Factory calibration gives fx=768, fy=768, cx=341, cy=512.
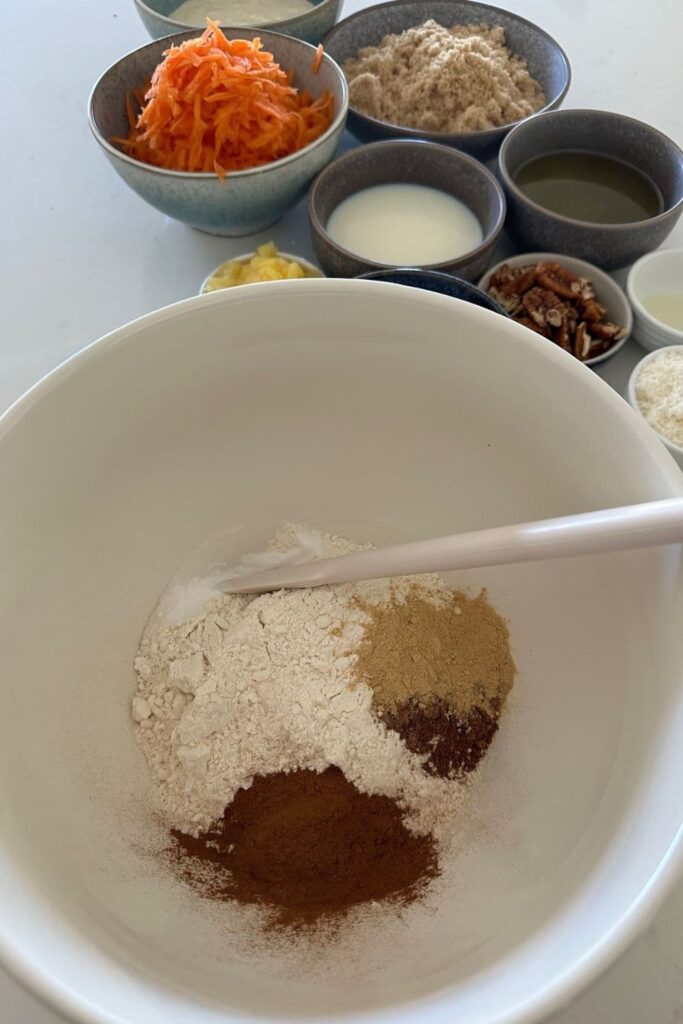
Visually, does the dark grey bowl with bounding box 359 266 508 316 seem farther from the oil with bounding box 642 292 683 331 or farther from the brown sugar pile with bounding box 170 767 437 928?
the brown sugar pile with bounding box 170 767 437 928

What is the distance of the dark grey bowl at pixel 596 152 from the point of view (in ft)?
3.07

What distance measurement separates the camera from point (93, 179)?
113cm

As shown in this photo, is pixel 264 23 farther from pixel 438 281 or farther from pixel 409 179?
pixel 438 281

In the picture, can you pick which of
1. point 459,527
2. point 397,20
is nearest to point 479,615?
point 459,527

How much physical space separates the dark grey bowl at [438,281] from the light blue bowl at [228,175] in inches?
7.9

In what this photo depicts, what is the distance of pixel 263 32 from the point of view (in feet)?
3.34

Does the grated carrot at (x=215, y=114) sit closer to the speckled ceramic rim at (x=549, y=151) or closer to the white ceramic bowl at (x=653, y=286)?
the speckled ceramic rim at (x=549, y=151)

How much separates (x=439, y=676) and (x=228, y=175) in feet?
2.04

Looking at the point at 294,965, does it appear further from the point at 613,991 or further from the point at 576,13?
the point at 576,13

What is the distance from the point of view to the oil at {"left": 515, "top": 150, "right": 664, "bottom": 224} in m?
1.02

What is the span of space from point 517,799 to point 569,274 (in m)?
0.64

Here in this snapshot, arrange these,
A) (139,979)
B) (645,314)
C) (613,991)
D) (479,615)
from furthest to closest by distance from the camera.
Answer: (645,314) < (479,615) < (613,991) < (139,979)

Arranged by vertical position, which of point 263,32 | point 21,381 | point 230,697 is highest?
point 263,32

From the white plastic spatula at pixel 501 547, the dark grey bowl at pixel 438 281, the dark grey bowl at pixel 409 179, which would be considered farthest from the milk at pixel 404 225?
the white plastic spatula at pixel 501 547
